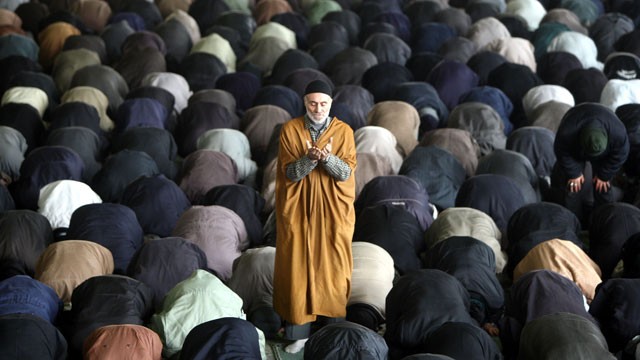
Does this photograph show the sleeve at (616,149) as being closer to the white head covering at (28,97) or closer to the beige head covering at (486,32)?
the beige head covering at (486,32)

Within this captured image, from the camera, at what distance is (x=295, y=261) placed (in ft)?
19.1

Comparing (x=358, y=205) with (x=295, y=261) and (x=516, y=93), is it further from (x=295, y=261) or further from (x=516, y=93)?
(x=516, y=93)

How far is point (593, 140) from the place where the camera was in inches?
295

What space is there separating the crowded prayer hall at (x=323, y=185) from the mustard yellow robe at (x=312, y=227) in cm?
1

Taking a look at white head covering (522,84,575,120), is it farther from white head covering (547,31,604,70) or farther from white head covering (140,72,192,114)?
white head covering (140,72,192,114)

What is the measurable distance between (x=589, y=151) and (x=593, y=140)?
10 centimetres

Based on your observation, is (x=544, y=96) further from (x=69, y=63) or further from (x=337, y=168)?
(x=69, y=63)

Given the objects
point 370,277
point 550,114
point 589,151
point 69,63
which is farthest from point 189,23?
point 370,277

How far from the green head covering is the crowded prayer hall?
0.05 ft

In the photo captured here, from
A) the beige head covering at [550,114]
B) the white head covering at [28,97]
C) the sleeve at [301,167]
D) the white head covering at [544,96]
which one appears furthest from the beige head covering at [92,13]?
the sleeve at [301,167]

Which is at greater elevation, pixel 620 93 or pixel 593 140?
pixel 593 140

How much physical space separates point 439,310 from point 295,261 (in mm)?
836

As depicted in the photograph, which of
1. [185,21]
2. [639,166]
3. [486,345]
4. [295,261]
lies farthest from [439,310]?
[185,21]

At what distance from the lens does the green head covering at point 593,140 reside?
7477 mm
